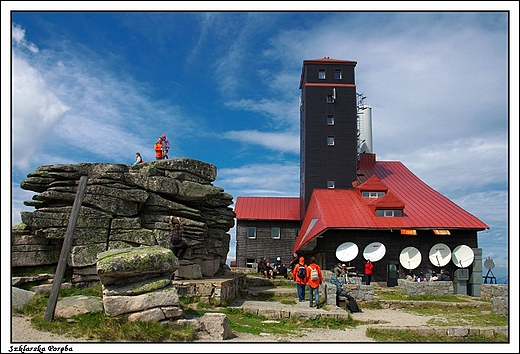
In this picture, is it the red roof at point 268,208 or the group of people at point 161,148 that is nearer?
the group of people at point 161,148

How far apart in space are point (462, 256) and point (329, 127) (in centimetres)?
1678

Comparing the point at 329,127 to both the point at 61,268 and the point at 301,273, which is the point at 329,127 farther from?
the point at 61,268

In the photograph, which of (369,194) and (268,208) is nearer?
(369,194)

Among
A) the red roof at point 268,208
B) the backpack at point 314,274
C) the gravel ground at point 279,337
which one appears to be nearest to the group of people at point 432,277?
the gravel ground at point 279,337

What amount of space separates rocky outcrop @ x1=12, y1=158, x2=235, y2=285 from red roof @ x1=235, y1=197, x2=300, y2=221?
2324 centimetres

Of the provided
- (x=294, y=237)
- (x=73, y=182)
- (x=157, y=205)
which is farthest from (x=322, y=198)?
(x=73, y=182)

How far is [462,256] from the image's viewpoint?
94.8 feet

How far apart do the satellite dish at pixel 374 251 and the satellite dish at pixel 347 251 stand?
76 centimetres

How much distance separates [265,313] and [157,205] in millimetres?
7437

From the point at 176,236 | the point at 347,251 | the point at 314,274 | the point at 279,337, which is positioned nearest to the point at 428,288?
the point at 347,251

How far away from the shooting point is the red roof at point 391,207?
2889 cm

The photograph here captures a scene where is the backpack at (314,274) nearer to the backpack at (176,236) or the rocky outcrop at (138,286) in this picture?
the backpack at (176,236)

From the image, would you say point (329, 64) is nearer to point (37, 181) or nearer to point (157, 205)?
point (157, 205)

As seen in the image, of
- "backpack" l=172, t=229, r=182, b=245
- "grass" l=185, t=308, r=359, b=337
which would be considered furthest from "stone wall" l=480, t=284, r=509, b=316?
"backpack" l=172, t=229, r=182, b=245
